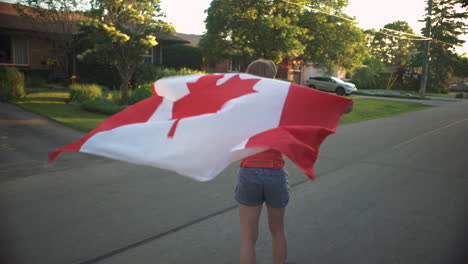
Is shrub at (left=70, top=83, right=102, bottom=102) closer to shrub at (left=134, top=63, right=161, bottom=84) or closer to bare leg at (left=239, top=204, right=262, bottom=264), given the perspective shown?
shrub at (left=134, top=63, right=161, bottom=84)

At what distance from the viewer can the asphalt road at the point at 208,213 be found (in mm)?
3451

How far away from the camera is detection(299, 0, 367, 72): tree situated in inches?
948

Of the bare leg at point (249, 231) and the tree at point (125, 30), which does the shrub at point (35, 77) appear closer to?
the tree at point (125, 30)

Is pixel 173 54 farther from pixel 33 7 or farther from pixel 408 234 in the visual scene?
pixel 408 234

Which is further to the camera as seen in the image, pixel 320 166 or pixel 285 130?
pixel 320 166

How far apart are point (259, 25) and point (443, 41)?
3413 cm

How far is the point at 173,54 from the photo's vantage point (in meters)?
29.2

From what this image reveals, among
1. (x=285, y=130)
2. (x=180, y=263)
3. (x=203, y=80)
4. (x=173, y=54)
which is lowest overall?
(x=180, y=263)

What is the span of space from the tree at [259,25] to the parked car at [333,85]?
879 centimetres

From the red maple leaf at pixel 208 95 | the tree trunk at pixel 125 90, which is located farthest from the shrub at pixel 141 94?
the red maple leaf at pixel 208 95

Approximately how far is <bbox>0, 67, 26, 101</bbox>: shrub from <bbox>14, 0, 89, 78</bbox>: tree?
6142 mm

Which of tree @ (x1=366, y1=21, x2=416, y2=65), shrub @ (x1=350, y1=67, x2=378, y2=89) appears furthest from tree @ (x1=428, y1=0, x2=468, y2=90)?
tree @ (x1=366, y1=21, x2=416, y2=65)

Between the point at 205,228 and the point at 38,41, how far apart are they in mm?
23751

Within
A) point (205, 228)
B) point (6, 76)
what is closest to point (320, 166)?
point (205, 228)
